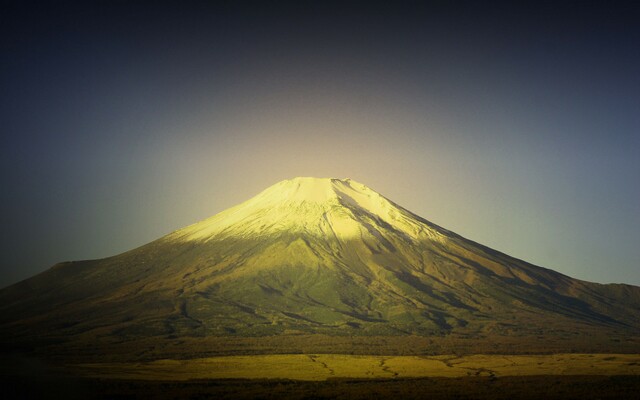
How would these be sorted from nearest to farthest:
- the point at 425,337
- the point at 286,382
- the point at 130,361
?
1. the point at 286,382
2. the point at 130,361
3. the point at 425,337

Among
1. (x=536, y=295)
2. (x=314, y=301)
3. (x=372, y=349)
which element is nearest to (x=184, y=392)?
(x=372, y=349)

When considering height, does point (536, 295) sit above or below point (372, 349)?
above

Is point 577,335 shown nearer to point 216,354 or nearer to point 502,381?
point 502,381

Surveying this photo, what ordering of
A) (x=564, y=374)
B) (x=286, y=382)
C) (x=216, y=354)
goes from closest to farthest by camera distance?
(x=286, y=382)
(x=564, y=374)
(x=216, y=354)

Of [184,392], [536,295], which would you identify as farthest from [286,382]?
[536,295]

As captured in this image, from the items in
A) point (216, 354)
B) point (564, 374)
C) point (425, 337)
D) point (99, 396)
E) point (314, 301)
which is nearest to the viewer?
point (99, 396)

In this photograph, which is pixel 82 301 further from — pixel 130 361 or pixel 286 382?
pixel 286 382

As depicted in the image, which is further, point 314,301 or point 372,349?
point 314,301
